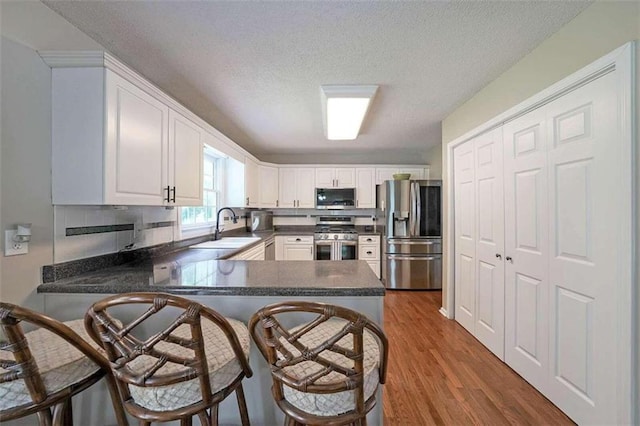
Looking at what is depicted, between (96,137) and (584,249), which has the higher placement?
(96,137)

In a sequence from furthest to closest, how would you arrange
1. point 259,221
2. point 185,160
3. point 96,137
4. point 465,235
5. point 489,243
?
1. point 259,221
2. point 465,235
3. point 489,243
4. point 185,160
5. point 96,137

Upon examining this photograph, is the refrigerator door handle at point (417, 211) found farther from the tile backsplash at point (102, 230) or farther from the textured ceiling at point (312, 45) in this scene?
the tile backsplash at point (102, 230)

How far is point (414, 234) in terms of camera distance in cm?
430

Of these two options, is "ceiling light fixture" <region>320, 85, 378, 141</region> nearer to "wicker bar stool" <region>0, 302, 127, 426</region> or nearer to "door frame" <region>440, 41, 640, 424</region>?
"door frame" <region>440, 41, 640, 424</region>

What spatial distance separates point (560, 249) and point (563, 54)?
3.95ft

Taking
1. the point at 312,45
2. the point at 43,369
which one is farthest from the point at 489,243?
the point at 43,369

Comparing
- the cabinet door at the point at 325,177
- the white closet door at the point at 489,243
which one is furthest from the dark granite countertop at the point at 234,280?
the cabinet door at the point at 325,177

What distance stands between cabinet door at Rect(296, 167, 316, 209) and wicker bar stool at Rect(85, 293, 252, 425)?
13.5 feet

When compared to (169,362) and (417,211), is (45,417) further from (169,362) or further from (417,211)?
(417,211)

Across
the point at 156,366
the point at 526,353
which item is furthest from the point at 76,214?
the point at 526,353

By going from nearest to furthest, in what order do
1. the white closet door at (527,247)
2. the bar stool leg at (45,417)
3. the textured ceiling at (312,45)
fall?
the bar stool leg at (45,417)
the textured ceiling at (312,45)
the white closet door at (527,247)

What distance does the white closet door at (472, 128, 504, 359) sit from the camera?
2.36 m

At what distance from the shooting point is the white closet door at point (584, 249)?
4.70 feet

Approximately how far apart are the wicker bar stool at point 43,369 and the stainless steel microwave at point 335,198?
13.7 ft
